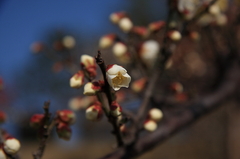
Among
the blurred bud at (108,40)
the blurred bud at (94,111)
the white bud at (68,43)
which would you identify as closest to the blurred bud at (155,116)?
the blurred bud at (94,111)

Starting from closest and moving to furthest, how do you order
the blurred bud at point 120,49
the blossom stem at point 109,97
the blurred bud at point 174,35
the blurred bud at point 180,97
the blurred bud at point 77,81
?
the blossom stem at point 109,97
the blurred bud at point 77,81
the blurred bud at point 174,35
the blurred bud at point 120,49
the blurred bud at point 180,97

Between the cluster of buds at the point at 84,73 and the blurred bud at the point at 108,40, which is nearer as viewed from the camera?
the cluster of buds at the point at 84,73

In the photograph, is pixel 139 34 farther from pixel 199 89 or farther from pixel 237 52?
pixel 199 89

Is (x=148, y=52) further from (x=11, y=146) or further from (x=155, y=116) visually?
(x=11, y=146)

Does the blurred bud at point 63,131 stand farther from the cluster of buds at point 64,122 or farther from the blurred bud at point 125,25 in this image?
the blurred bud at point 125,25

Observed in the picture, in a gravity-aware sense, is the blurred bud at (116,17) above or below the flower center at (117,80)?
above

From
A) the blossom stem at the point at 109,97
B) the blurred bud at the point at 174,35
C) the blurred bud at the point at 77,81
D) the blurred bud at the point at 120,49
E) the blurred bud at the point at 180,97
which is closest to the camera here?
the blossom stem at the point at 109,97

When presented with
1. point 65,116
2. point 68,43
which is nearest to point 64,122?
point 65,116
